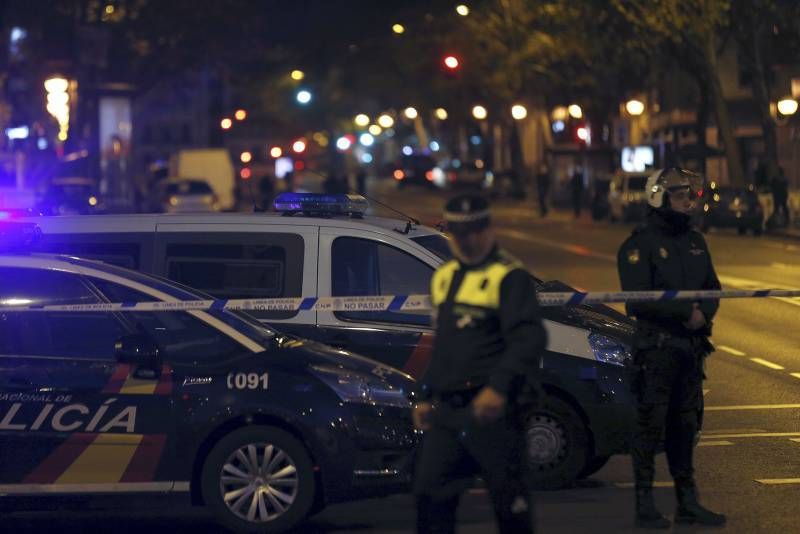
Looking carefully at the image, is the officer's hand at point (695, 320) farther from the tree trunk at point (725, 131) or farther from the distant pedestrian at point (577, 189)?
the distant pedestrian at point (577, 189)

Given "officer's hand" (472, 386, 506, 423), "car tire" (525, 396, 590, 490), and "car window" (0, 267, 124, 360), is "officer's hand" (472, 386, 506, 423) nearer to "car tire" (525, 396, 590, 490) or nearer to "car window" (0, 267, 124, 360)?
"car window" (0, 267, 124, 360)

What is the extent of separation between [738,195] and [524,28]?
1791cm

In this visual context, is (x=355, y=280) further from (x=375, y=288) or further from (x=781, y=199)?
(x=781, y=199)

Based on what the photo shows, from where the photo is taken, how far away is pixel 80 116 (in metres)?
53.3

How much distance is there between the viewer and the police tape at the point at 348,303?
26.4 feet

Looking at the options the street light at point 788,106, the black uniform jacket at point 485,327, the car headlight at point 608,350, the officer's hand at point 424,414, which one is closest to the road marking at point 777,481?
the car headlight at point 608,350

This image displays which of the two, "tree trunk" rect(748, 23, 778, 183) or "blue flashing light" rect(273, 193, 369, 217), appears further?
"tree trunk" rect(748, 23, 778, 183)

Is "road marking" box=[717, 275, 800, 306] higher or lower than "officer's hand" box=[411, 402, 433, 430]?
lower

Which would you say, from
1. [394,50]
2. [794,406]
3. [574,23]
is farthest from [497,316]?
[394,50]

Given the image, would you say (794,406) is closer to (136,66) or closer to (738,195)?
(738,195)

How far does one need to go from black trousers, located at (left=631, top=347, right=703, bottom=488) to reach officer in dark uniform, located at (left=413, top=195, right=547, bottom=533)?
177 centimetres

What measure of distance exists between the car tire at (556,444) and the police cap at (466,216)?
10.7 feet

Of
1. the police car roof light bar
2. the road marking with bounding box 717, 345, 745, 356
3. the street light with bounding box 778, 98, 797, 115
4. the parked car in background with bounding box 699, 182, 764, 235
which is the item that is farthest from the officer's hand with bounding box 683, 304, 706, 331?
the street light with bounding box 778, 98, 797, 115

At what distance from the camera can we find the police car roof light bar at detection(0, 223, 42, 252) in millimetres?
8883
